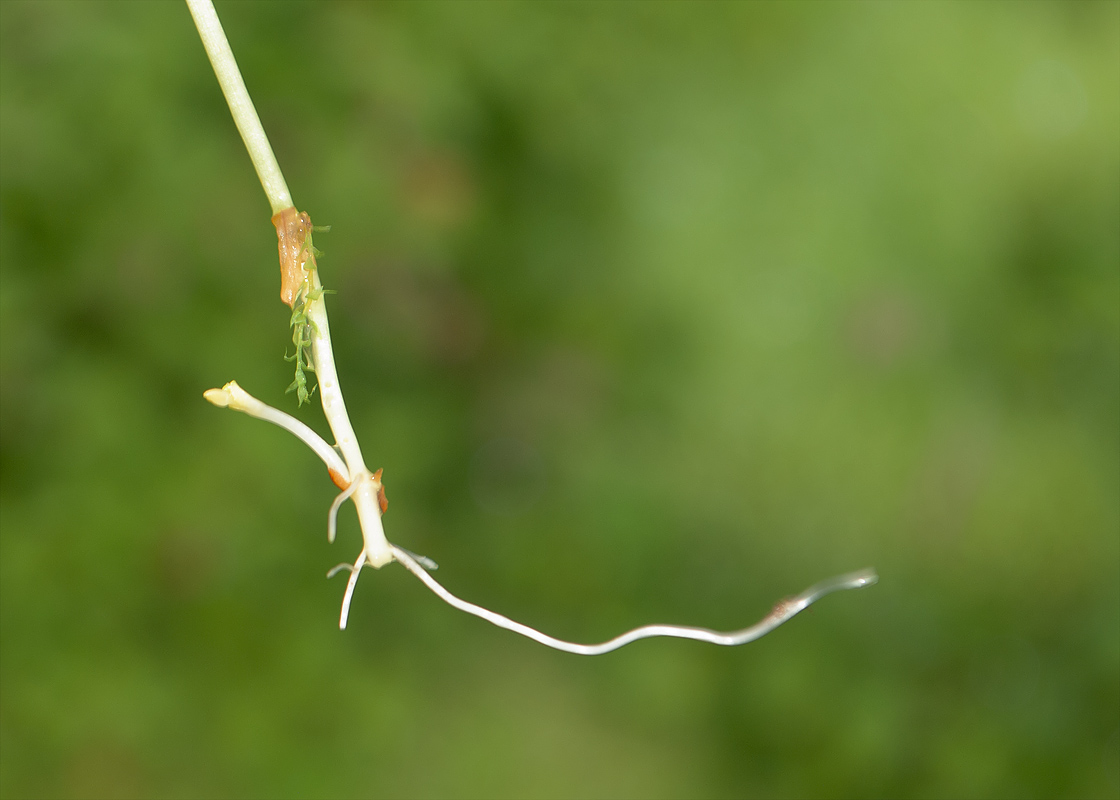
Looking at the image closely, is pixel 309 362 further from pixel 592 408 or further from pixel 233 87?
pixel 592 408

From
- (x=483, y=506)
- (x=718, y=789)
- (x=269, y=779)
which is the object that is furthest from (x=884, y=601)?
(x=269, y=779)

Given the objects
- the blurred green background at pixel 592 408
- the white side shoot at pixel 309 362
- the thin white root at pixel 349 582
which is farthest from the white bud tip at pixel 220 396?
the blurred green background at pixel 592 408

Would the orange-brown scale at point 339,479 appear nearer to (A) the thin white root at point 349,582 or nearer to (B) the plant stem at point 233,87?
(A) the thin white root at point 349,582

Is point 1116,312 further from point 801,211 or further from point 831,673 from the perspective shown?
point 831,673

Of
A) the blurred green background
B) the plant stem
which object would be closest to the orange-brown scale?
the plant stem

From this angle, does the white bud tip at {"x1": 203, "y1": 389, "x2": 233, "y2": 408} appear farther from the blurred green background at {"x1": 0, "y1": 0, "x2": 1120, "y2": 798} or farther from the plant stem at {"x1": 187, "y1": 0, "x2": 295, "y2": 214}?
the blurred green background at {"x1": 0, "y1": 0, "x2": 1120, "y2": 798}

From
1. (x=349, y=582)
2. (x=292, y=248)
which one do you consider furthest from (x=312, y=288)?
(x=349, y=582)
